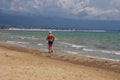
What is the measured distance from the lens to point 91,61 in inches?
837

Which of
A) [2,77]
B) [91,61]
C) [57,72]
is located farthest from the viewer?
[91,61]

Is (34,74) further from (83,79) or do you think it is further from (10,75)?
(83,79)

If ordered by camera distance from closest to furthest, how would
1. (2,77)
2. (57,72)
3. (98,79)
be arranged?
(2,77) → (98,79) → (57,72)

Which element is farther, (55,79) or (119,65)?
(119,65)

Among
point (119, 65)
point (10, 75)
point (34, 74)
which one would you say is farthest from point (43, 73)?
point (119, 65)

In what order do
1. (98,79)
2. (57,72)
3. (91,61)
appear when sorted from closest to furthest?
(98,79) → (57,72) → (91,61)

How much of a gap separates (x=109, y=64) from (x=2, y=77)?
350 inches

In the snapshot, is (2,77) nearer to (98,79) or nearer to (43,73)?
(43,73)

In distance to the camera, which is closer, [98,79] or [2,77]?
[2,77]

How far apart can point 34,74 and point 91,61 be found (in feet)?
28.2

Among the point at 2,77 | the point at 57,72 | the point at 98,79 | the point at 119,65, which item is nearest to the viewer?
the point at 2,77

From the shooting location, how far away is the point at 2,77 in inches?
484

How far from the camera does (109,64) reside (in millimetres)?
19734

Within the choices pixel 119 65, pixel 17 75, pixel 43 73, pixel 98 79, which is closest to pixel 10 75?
pixel 17 75
